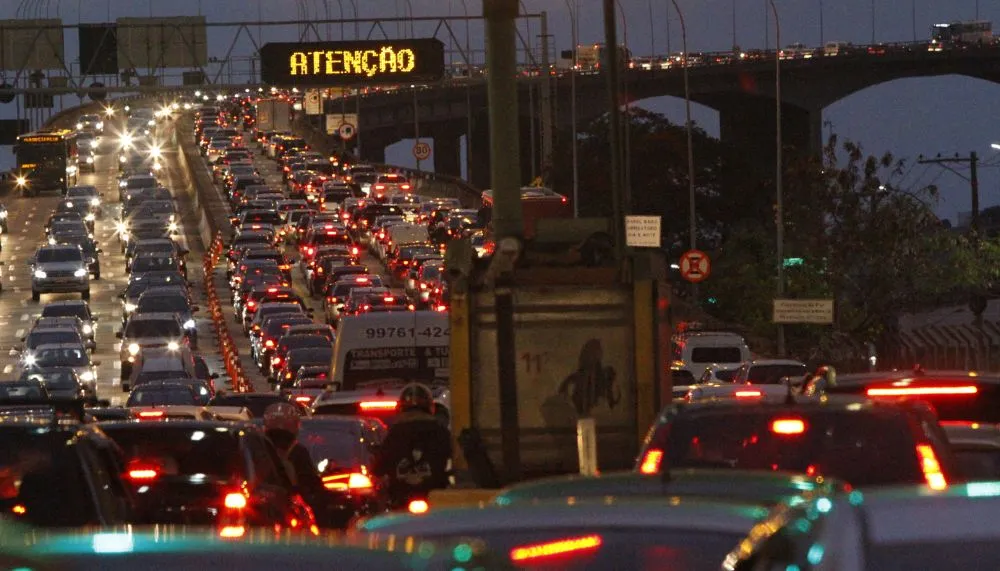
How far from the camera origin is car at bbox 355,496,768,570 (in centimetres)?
581

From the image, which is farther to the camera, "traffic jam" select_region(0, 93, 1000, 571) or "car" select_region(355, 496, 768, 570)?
"car" select_region(355, 496, 768, 570)

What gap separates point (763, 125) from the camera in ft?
481

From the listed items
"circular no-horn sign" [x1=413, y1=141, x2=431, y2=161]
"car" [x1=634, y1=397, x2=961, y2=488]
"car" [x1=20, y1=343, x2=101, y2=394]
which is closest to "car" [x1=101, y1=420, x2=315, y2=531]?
"car" [x1=634, y1=397, x2=961, y2=488]

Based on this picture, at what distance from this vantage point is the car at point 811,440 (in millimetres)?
10500

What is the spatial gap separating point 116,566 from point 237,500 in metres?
9.11

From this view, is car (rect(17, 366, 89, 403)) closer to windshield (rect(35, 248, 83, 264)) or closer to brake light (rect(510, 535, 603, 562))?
Result: windshield (rect(35, 248, 83, 264))

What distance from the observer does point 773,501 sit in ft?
22.1

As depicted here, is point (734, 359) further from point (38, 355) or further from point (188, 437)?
point (188, 437)

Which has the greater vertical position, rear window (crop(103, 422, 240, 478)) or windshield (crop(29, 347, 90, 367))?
rear window (crop(103, 422, 240, 478))

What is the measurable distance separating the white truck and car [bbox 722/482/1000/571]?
162 m

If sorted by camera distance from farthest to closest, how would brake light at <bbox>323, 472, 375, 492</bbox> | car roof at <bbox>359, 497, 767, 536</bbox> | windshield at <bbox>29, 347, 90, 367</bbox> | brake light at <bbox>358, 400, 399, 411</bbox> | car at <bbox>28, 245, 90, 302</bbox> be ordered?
car at <bbox>28, 245, 90, 302</bbox>
windshield at <bbox>29, 347, 90, 367</bbox>
brake light at <bbox>358, 400, 399, 411</bbox>
brake light at <bbox>323, 472, 375, 492</bbox>
car roof at <bbox>359, 497, 767, 536</bbox>

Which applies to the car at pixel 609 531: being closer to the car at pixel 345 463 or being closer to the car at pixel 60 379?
the car at pixel 345 463

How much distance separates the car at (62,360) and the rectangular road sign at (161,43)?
26269 mm

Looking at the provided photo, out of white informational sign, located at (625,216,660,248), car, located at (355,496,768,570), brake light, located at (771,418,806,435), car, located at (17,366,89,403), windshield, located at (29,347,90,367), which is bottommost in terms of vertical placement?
car, located at (17,366,89,403)
